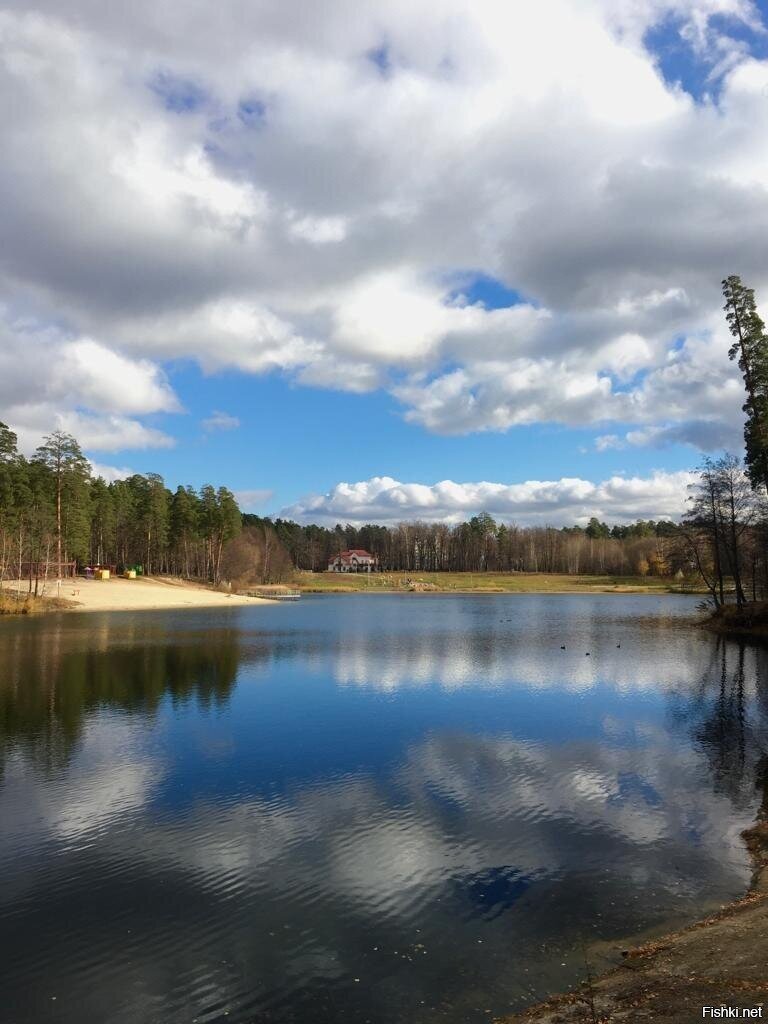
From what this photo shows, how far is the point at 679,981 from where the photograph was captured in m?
8.28

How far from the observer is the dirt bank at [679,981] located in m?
7.59

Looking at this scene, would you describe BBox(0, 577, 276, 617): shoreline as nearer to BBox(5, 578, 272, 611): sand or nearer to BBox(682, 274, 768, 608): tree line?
BBox(5, 578, 272, 611): sand

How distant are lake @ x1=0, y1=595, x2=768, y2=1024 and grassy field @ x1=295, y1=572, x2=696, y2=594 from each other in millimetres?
106067

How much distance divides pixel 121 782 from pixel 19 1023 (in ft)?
32.4

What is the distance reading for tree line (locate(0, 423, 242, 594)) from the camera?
270 ft

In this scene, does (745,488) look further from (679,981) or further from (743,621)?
(679,981)

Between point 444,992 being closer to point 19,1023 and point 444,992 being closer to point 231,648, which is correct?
point 19,1023

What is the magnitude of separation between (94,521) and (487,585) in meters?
81.2

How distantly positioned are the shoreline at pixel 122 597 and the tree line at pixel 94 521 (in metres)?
2.85

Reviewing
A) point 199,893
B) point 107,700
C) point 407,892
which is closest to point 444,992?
point 407,892

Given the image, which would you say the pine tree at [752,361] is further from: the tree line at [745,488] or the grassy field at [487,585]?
the grassy field at [487,585]

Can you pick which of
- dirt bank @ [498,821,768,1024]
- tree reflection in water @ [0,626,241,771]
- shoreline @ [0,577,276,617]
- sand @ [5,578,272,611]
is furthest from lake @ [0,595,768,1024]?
sand @ [5,578,272,611]

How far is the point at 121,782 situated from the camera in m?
18.1

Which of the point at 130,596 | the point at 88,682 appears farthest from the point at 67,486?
the point at 88,682
